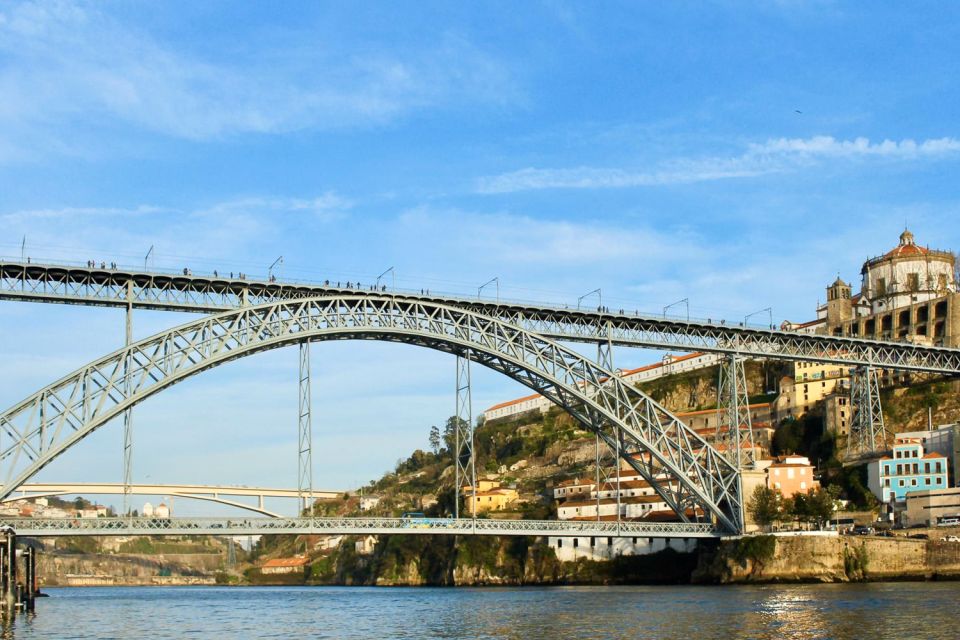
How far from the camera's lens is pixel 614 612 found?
46.0m

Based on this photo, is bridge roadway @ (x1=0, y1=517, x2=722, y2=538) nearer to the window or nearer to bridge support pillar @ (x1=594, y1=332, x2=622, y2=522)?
bridge support pillar @ (x1=594, y1=332, x2=622, y2=522)

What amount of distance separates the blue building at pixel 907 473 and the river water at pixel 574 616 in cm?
1687

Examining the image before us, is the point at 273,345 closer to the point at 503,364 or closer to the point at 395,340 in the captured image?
→ the point at 395,340

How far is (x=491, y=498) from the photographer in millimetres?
100125

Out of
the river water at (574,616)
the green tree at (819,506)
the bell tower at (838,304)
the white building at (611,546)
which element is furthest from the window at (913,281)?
the river water at (574,616)

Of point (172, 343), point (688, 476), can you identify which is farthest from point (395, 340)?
point (688, 476)

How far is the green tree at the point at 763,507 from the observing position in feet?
215

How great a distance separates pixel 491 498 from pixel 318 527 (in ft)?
154

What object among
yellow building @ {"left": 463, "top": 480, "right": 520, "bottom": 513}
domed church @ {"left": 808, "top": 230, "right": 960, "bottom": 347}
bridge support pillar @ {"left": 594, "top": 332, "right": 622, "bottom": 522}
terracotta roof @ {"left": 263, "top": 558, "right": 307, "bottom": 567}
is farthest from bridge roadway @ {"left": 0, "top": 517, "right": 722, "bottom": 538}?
terracotta roof @ {"left": 263, "top": 558, "right": 307, "bottom": 567}

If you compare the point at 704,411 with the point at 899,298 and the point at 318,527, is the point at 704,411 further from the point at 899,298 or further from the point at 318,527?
the point at 318,527

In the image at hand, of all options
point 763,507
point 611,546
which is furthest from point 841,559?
point 611,546

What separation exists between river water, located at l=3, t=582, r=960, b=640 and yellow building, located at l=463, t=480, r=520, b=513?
32624 mm

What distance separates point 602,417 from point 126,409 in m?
24.7

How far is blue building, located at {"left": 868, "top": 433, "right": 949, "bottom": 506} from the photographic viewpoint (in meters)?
75.4
